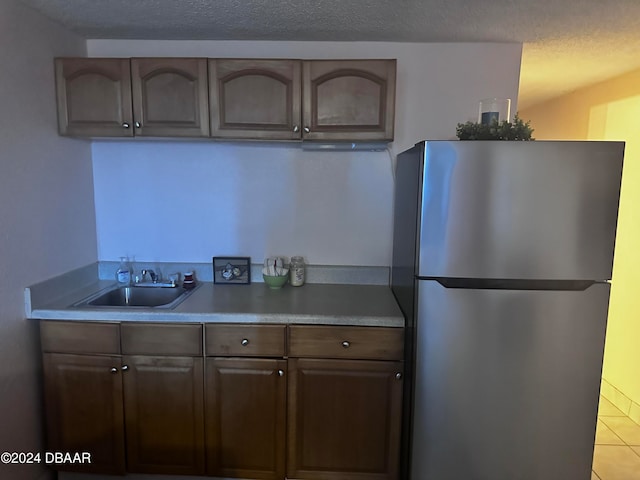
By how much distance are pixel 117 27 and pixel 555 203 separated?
2.16 meters

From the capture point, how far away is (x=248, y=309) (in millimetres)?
2010

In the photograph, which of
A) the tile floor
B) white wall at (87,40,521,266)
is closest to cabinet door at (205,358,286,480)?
white wall at (87,40,521,266)

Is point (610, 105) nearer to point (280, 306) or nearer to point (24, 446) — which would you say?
point (280, 306)

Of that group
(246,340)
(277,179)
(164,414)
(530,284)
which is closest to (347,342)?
(246,340)

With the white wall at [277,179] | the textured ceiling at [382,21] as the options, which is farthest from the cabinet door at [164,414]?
the textured ceiling at [382,21]

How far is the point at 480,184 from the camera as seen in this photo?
1637 millimetres

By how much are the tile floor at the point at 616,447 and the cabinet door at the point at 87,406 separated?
2499 millimetres

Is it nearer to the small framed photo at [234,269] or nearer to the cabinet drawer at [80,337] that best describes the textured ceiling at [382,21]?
the small framed photo at [234,269]

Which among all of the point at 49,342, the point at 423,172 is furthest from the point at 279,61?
the point at 49,342

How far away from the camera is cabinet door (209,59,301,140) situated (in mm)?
2062

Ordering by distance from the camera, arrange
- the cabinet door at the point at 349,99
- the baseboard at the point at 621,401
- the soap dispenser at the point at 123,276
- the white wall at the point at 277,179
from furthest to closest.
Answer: the baseboard at the point at 621,401 → the soap dispenser at the point at 123,276 → the white wall at the point at 277,179 → the cabinet door at the point at 349,99

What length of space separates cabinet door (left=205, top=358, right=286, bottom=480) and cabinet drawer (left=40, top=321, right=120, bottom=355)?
1.50ft

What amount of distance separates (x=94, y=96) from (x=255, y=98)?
0.79m

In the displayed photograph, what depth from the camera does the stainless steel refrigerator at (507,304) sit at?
5.34 feet
